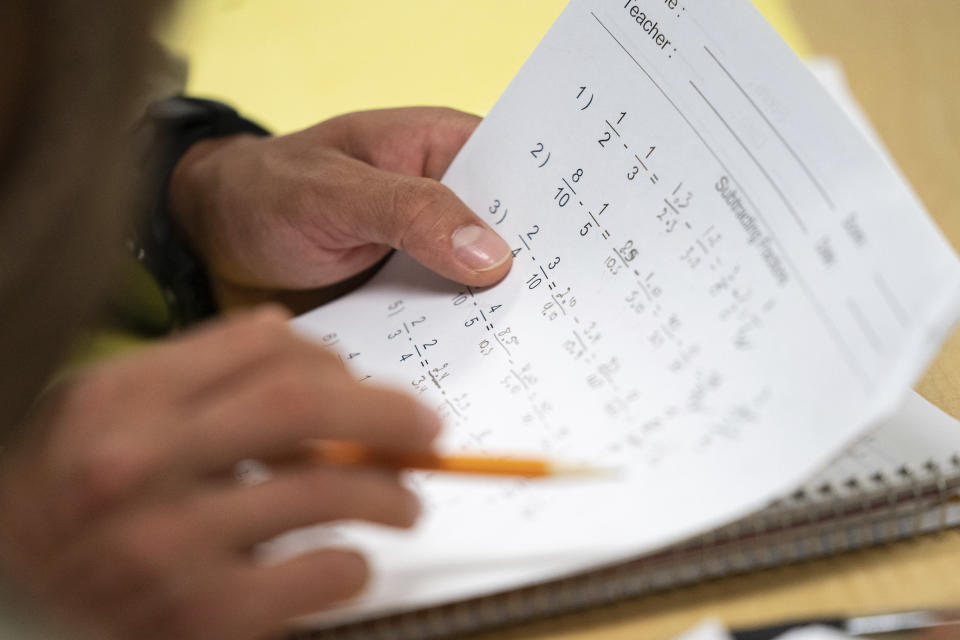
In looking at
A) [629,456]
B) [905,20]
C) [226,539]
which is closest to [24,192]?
[226,539]

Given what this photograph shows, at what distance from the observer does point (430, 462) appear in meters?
0.40

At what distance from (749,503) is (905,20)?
0.71 m

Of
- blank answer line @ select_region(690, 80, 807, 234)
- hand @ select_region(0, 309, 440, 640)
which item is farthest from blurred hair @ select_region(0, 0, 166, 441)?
blank answer line @ select_region(690, 80, 807, 234)

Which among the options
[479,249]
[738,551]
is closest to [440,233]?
[479,249]

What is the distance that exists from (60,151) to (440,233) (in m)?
0.38

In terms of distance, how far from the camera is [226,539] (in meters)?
0.37

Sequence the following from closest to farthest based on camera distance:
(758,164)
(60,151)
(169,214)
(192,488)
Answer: (60,151) < (192,488) < (758,164) < (169,214)

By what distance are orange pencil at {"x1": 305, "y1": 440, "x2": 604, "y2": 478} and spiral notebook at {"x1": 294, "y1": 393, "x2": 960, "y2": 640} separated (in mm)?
63

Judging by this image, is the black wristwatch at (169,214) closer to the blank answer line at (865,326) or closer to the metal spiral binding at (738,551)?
the metal spiral binding at (738,551)

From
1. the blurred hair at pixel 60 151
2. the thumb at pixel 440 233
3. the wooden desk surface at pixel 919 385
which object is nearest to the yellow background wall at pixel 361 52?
Result: the wooden desk surface at pixel 919 385

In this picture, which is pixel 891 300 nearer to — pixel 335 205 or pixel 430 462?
pixel 430 462

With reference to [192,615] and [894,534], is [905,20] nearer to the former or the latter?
[894,534]

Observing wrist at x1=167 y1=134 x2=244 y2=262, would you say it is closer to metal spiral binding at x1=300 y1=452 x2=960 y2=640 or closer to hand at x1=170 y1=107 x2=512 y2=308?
hand at x1=170 y1=107 x2=512 y2=308

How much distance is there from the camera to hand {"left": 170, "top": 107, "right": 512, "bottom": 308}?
0.62 meters
